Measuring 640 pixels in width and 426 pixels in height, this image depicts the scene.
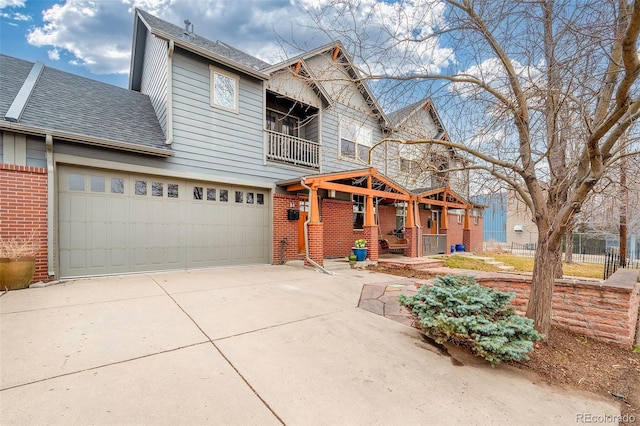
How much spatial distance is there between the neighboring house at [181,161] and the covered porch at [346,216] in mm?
63

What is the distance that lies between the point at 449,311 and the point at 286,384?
2.10 metres

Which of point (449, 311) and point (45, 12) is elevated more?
point (45, 12)

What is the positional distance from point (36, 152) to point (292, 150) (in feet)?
22.1

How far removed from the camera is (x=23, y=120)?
19.1 feet

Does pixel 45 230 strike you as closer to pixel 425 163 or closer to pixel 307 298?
pixel 307 298

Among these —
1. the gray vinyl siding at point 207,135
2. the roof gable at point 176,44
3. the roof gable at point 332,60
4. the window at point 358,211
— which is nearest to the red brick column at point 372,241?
the window at point 358,211

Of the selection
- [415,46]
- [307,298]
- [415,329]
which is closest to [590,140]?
[415,46]

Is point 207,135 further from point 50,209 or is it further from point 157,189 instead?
Result: point 50,209

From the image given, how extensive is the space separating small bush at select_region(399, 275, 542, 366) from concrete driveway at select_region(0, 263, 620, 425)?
0.92ft

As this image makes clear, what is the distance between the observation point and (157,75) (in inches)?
344

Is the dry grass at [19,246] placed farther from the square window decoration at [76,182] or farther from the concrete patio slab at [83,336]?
the concrete patio slab at [83,336]

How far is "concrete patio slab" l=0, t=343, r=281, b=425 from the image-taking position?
1982 millimetres

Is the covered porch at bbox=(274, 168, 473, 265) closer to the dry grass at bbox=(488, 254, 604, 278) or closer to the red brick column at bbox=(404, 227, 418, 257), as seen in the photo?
the red brick column at bbox=(404, 227, 418, 257)

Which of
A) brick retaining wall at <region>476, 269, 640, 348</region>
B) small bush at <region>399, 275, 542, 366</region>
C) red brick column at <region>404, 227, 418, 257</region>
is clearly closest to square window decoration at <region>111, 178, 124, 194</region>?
small bush at <region>399, 275, 542, 366</region>
